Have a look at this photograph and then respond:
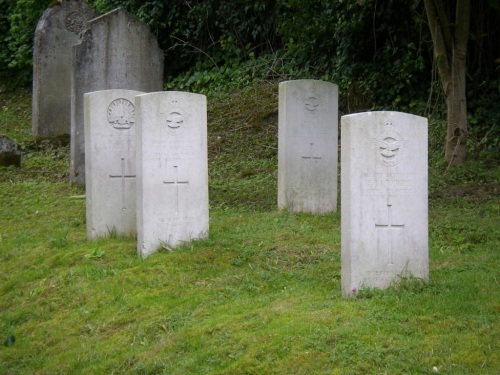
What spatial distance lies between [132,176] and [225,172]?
430 cm

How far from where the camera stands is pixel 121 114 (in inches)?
391

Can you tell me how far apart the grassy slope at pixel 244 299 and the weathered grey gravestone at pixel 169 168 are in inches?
10.8

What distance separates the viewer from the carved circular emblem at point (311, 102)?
438 inches

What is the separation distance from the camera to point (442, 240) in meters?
9.04

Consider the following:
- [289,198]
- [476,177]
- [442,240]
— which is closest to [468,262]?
[442,240]

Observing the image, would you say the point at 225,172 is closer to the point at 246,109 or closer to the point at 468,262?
the point at 246,109

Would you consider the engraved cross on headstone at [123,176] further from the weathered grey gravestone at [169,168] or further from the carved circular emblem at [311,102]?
the carved circular emblem at [311,102]

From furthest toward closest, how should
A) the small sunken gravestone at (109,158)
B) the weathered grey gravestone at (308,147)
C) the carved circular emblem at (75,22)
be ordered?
the carved circular emblem at (75,22) → the weathered grey gravestone at (308,147) → the small sunken gravestone at (109,158)

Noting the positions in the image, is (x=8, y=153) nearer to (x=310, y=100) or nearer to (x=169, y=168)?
(x=310, y=100)

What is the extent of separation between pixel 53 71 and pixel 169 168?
8.28 metres

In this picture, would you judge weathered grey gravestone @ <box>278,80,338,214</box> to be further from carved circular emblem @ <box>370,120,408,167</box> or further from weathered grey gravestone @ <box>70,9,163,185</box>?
carved circular emblem @ <box>370,120,408,167</box>

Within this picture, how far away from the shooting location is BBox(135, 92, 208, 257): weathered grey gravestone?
8883mm

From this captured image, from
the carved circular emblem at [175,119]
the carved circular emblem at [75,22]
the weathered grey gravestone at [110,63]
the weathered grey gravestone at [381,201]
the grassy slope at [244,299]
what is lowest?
the grassy slope at [244,299]

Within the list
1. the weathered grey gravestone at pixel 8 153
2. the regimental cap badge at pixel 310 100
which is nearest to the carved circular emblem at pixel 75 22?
the weathered grey gravestone at pixel 8 153
